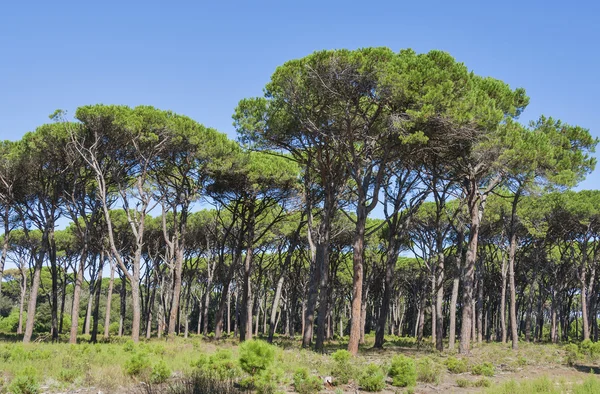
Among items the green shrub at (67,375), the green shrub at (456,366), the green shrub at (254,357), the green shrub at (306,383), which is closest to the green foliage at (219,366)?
the green shrub at (254,357)

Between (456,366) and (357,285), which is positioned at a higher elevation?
(357,285)

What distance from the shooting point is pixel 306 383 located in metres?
8.14

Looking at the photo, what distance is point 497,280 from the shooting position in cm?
4028

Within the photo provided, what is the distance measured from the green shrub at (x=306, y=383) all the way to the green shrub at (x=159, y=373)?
2.35 metres

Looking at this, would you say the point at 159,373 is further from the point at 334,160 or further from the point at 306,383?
the point at 334,160

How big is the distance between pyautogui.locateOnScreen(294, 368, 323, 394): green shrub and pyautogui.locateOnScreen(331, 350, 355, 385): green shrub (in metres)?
0.81

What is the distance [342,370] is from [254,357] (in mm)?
2673

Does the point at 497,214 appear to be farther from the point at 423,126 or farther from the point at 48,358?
the point at 48,358

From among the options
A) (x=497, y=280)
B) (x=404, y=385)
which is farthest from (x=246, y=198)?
(x=497, y=280)

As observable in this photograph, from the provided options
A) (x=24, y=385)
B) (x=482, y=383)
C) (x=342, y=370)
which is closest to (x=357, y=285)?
(x=342, y=370)

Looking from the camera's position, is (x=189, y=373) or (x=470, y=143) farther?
(x=470, y=143)

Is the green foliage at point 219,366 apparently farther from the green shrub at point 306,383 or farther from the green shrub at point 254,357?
the green shrub at point 306,383

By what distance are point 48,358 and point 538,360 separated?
1401 centimetres

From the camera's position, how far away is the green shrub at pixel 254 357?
24.8ft
